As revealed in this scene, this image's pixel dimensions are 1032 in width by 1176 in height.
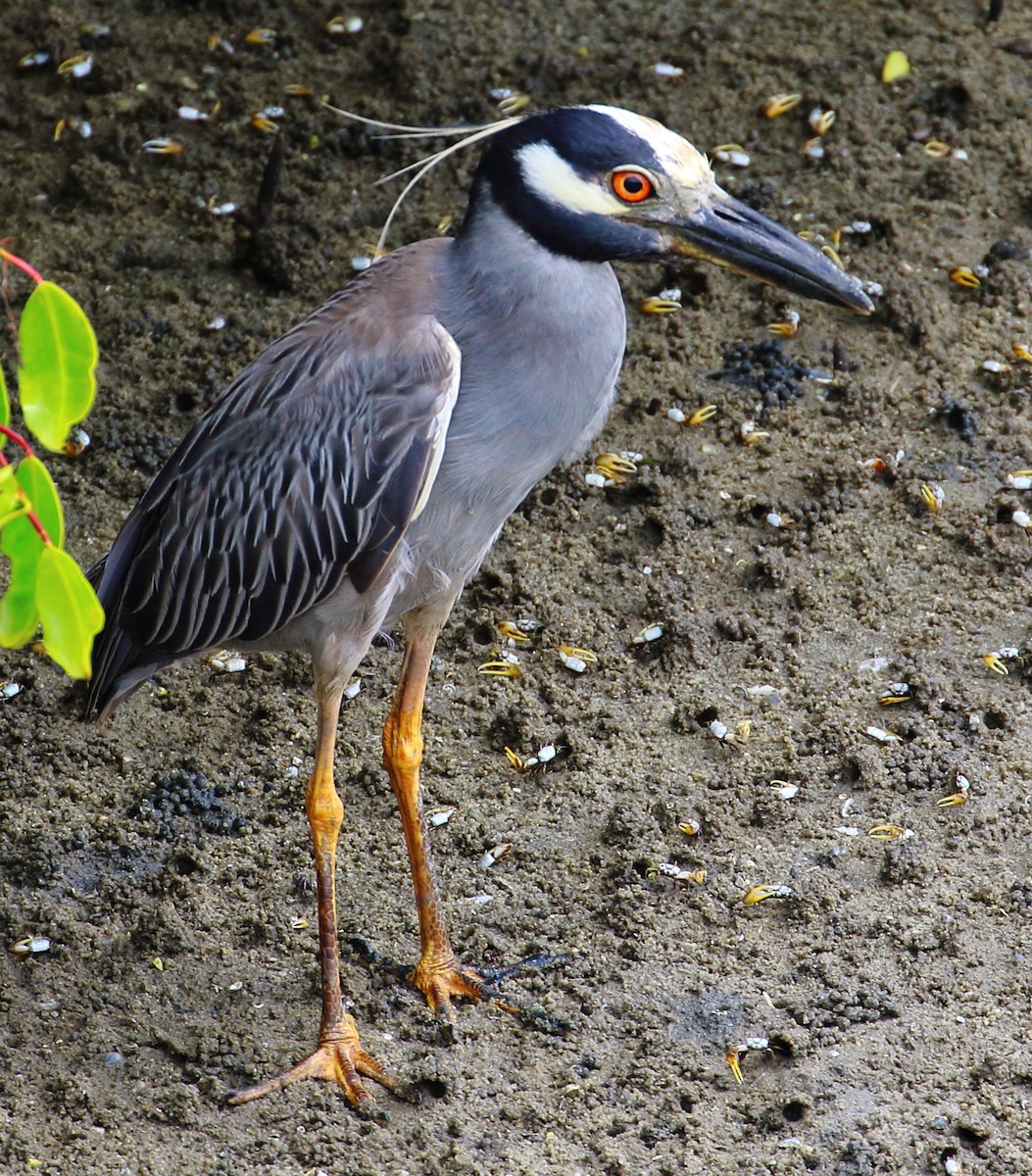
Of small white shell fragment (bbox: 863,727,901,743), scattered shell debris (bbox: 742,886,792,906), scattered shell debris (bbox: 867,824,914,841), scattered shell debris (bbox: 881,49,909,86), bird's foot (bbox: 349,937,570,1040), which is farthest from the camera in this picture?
scattered shell debris (bbox: 881,49,909,86)

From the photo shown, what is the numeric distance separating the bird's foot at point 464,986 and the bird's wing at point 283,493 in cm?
104

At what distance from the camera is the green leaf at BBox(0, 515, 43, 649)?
197 centimetres

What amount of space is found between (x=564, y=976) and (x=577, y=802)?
0.60 meters

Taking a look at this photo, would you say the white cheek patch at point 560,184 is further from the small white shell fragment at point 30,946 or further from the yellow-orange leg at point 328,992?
the small white shell fragment at point 30,946

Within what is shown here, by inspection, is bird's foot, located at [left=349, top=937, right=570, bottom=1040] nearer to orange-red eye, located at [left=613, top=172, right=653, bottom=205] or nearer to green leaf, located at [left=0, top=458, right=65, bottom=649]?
orange-red eye, located at [left=613, top=172, right=653, bottom=205]

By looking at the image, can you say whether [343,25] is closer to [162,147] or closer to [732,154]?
[162,147]

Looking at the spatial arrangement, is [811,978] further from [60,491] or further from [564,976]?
[60,491]

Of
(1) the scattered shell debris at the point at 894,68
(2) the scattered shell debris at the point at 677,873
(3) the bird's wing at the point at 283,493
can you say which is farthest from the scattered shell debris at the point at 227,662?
(1) the scattered shell debris at the point at 894,68

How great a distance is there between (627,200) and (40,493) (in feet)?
6.27

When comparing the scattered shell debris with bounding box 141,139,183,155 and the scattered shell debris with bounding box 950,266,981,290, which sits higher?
the scattered shell debris with bounding box 950,266,981,290

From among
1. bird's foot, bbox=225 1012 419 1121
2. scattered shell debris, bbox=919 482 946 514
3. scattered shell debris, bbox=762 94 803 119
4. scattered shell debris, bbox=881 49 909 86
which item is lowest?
bird's foot, bbox=225 1012 419 1121

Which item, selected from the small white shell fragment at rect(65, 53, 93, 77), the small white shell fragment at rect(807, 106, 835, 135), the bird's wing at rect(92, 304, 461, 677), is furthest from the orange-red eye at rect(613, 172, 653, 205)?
the small white shell fragment at rect(65, 53, 93, 77)

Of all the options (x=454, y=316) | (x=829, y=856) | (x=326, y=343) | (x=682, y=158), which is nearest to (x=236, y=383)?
(x=326, y=343)

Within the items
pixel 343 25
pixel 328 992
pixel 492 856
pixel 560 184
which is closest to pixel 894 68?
pixel 343 25
